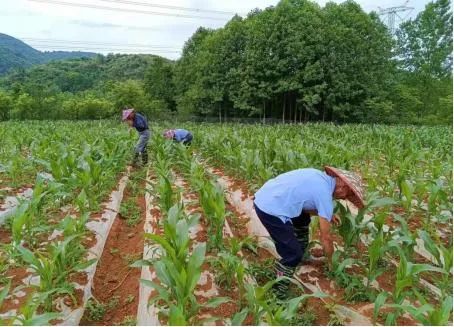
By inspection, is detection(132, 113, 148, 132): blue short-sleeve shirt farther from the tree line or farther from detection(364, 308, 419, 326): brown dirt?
the tree line

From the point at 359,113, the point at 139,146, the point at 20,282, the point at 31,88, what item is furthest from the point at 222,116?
the point at 20,282

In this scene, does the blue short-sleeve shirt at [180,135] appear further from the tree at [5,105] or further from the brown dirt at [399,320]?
the tree at [5,105]

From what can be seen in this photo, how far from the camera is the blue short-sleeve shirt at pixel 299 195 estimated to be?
2699 millimetres

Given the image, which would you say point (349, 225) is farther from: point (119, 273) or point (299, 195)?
point (119, 273)

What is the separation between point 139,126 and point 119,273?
4556mm

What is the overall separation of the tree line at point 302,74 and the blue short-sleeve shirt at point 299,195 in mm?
25188

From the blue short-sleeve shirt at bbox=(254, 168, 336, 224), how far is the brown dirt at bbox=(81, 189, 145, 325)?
3.97 feet

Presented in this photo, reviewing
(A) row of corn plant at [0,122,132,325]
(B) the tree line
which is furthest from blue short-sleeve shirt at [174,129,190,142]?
(B) the tree line

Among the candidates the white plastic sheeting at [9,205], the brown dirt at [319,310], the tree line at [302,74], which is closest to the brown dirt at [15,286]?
the white plastic sheeting at [9,205]

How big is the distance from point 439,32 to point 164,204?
39099 mm

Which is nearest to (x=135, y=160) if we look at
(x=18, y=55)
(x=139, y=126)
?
(x=139, y=126)

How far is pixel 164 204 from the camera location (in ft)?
13.4

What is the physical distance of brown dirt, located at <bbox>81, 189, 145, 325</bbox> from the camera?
2847 millimetres

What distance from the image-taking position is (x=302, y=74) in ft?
91.7
